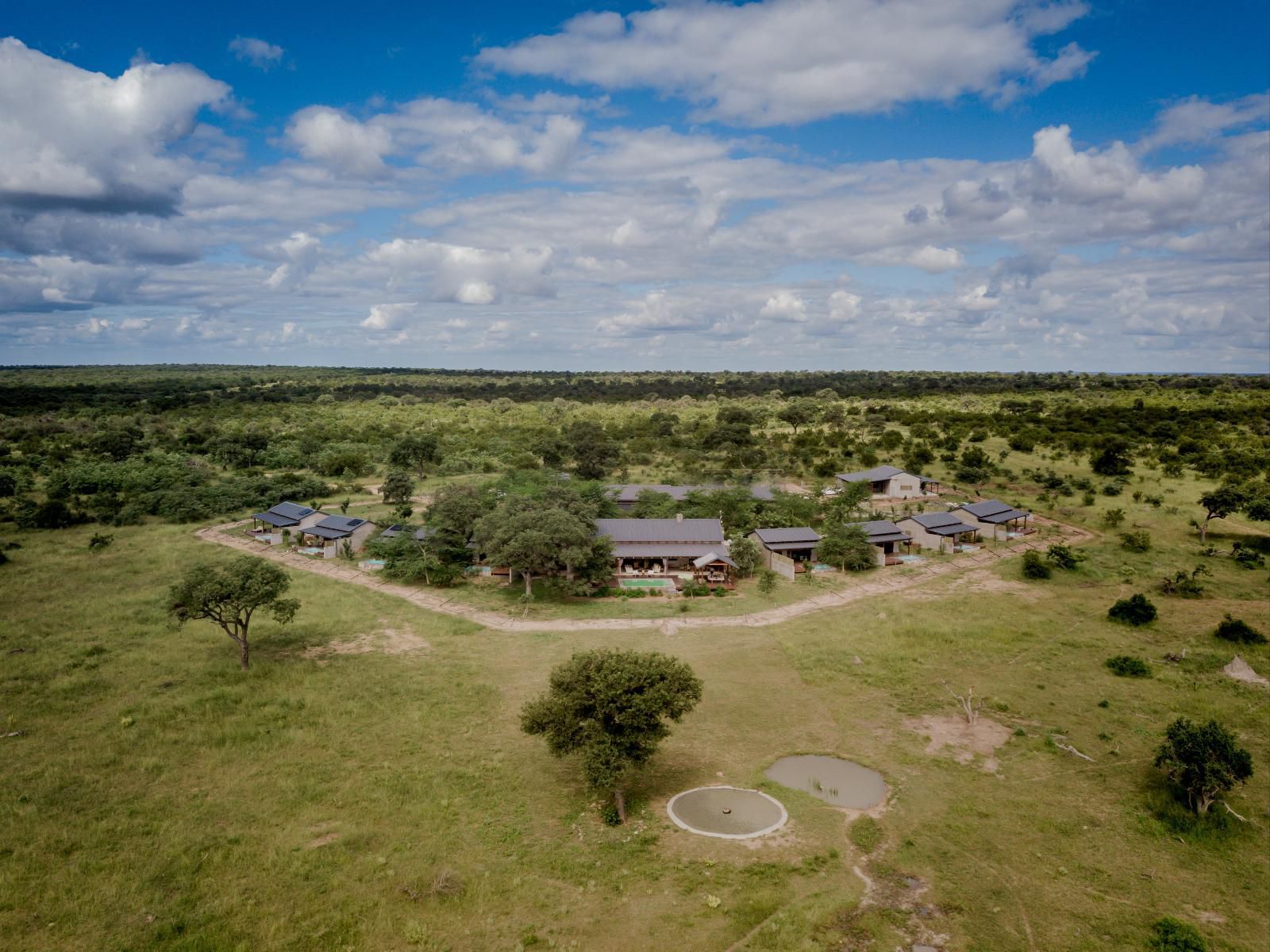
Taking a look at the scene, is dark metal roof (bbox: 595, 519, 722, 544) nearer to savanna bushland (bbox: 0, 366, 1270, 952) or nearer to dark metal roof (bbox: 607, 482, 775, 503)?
savanna bushland (bbox: 0, 366, 1270, 952)

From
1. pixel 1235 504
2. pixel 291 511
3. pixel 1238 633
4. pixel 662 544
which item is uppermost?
pixel 1235 504

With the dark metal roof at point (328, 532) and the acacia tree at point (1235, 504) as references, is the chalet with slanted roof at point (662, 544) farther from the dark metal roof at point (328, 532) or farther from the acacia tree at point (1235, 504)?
the acacia tree at point (1235, 504)

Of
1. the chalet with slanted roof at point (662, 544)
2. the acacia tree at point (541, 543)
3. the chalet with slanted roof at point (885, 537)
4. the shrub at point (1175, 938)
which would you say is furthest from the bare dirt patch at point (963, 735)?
the chalet with slanted roof at point (885, 537)

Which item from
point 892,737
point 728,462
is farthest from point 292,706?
point 728,462

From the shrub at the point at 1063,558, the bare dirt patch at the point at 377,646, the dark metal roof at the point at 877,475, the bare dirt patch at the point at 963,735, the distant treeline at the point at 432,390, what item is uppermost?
the distant treeline at the point at 432,390

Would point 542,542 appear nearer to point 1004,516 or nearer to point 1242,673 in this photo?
point 1242,673

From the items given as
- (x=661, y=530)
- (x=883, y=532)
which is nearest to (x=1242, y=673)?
(x=883, y=532)

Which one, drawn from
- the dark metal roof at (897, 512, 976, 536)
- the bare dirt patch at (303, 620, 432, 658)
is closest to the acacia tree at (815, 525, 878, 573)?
the dark metal roof at (897, 512, 976, 536)
